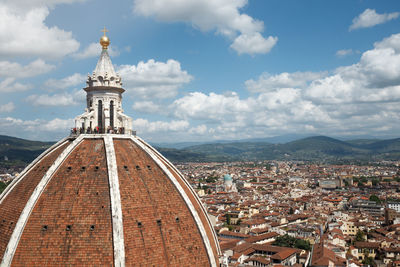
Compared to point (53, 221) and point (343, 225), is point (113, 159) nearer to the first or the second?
point (53, 221)

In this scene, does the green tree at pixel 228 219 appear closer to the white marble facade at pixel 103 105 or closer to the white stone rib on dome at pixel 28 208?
the white marble facade at pixel 103 105

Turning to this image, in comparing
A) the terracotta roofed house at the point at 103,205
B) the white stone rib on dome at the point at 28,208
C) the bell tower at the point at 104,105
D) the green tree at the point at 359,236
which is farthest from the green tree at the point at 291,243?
the white stone rib on dome at the point at 28,208

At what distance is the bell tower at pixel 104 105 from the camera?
50.2ft

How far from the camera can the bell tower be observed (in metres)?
15.3

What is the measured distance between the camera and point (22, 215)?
40.6ft

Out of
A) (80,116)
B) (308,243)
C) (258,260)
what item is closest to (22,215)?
(80,116)

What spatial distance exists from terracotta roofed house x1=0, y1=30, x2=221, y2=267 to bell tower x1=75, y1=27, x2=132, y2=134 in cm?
4

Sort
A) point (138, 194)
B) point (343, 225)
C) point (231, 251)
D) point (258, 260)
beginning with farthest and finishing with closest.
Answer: point (343, 225), point (231, 251), point (258, 260), point (138, 194)

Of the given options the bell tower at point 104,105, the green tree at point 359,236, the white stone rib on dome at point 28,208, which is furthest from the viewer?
the green tree at point 359,236

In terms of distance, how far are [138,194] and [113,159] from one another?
1470 millimetres

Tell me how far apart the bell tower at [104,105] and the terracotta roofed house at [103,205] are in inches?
1.5

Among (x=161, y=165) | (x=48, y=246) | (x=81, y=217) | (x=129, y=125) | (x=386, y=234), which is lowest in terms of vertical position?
(x=386, y=234)

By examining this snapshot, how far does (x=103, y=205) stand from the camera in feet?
40.7

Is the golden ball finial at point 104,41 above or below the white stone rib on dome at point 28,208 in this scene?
above
